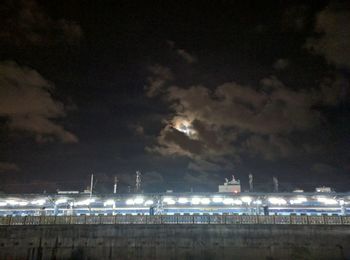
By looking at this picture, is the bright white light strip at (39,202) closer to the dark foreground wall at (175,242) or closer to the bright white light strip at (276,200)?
the dark foreground wall at (175,242)

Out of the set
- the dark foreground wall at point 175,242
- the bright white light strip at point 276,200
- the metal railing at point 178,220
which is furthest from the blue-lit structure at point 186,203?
the dark foreground wall at point 175,242

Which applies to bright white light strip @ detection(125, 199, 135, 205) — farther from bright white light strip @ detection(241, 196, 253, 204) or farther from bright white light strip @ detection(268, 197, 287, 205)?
bright white light strip @ detection(268, 197, 287, 205)

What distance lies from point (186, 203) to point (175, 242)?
2460 cm

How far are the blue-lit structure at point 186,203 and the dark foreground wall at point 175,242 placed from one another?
13199mm

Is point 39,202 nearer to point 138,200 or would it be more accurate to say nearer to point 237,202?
point 138,200

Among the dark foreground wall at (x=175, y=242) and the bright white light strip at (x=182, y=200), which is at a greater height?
the bright white light strip at (x=182, y=200)

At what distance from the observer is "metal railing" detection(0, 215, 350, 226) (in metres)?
36.5

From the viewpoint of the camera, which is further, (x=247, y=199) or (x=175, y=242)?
(x=247, y=199)

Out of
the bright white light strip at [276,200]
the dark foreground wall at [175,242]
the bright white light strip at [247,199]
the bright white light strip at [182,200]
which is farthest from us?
the bright white light strip at [182,200]

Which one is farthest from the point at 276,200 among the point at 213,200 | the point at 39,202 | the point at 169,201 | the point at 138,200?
the point at 39,202

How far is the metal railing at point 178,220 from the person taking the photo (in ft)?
120

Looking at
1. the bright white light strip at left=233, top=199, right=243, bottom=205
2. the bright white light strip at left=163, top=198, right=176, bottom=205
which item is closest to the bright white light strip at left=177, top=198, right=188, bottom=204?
the bright white light strip at left=163, top=198, right=176, bottom=205

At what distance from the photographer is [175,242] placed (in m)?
36.0

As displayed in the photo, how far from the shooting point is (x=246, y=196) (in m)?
54.6
